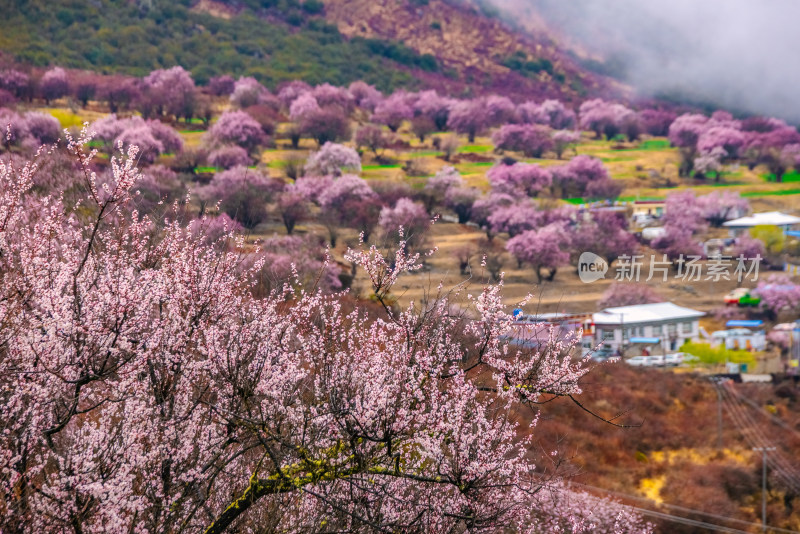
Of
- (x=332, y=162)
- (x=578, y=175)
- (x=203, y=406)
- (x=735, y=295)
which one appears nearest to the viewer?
(x=203, y=406)

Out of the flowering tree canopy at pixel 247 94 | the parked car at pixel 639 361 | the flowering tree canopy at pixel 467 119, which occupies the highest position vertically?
the flowering tree canopy at pixel 247 94

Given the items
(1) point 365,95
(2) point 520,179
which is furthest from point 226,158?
(1) point 365,95

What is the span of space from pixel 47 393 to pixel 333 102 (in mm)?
70468

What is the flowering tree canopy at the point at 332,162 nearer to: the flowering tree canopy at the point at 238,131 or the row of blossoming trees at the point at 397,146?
the row of blossoming trees at the point at 397,146

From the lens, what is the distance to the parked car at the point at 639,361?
130 ft

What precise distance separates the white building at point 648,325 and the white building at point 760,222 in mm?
17556

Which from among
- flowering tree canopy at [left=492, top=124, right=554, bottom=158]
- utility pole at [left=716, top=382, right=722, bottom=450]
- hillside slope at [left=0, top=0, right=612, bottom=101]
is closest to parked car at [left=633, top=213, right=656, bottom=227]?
flowering tree canopy at [left=492, top=124, right=554, bottom=158]

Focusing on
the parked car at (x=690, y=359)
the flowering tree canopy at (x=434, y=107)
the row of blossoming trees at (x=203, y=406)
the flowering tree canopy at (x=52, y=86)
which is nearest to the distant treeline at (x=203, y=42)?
the flowering tree canopy at (x=52, y=86)

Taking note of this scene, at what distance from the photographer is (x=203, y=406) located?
758 centimetres

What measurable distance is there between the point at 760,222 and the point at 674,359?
2467 cm

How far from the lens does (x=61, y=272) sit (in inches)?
285

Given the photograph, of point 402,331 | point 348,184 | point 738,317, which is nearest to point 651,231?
point 738,317

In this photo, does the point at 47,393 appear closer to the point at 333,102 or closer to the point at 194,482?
the point at 194,482

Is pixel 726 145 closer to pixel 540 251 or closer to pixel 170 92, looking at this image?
pixel 540 251
